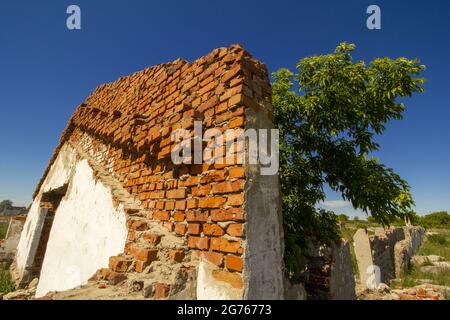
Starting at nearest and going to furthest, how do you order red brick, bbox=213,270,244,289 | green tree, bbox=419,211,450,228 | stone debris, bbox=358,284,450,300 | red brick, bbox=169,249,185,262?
1. red brick, bbox=213,270,244,289
2. red brick, bbox=169,249,185,262
3. stone debris, bbox=358,284,450,300
4. green tree, bbox=419,211,450,228

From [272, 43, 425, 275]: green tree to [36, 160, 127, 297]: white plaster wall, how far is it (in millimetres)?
2627

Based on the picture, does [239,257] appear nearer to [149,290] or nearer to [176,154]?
[149,290]

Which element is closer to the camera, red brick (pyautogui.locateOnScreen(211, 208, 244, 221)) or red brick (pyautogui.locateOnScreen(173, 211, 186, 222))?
red brick (pyautogui.locateOnScreen(211, 208, 244, 221))

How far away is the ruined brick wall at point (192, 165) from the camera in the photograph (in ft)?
5.96

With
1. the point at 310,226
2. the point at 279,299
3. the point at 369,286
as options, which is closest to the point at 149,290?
the point at 279,299

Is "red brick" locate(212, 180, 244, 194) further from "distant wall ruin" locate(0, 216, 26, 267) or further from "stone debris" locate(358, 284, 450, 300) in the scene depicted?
"distant wall ruin" locate(0, 216, 26, 267)

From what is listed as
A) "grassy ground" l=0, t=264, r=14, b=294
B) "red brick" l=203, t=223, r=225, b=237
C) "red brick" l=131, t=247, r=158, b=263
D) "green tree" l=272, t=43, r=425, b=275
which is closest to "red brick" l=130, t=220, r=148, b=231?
"red brick" l=131, t=247, r=158, b=263

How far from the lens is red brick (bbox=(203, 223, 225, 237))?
184 cm

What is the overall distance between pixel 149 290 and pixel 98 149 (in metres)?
3.32

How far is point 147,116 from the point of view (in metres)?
3.23

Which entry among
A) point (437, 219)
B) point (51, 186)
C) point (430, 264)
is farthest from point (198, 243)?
point (437, 219)

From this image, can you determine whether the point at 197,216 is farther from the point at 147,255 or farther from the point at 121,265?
the point at 121,265

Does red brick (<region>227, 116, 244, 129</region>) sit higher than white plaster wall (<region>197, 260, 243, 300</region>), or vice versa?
red brick (<region>227, 116, 244, 129</region>)

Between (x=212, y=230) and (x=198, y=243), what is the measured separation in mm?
199
